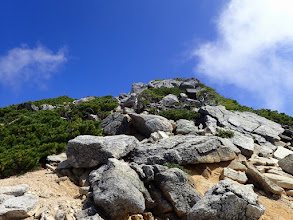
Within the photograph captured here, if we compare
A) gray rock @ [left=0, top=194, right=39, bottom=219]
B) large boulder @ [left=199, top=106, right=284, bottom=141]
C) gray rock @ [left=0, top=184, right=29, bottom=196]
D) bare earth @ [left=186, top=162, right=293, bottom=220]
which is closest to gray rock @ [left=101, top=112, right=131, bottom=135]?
bare earth @ [left=186, top=162, right=293, bottom=220]

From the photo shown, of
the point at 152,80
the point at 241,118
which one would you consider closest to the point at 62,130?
the point at 241,118

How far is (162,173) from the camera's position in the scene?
8.88 metres

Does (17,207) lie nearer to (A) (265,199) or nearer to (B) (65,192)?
(B) (65,192)

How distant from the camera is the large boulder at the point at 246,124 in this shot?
17.2m

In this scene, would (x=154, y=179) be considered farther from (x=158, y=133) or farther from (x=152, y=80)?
Result: (x=152, y=80)

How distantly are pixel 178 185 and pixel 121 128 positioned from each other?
328 inches

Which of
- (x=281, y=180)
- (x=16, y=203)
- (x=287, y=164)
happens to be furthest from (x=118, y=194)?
(x=287, y=164)

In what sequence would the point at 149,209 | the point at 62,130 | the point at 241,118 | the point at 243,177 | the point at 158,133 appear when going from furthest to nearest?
the point at 241,118, the point at 62,130, the point at 158,133, the point at 243,177, the point at 149,209

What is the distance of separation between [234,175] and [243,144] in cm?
447

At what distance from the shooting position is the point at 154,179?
353 inches

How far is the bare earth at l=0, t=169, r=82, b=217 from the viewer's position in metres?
7.12

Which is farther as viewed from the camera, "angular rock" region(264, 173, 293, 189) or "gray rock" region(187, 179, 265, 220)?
"angular rock" region(264, 173, 293, 189)

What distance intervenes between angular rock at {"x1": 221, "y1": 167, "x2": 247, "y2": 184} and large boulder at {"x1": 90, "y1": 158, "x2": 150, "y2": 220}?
4731 millimetres

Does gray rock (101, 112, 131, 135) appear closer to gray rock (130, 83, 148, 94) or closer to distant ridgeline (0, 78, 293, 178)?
distant ridgeline (0, 78, 293, 178)
